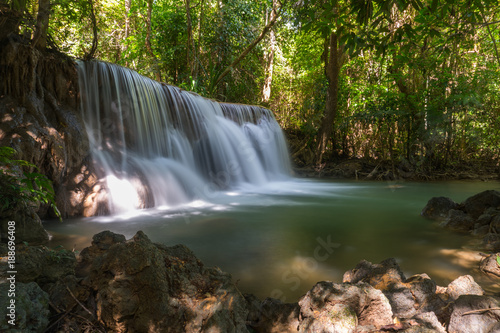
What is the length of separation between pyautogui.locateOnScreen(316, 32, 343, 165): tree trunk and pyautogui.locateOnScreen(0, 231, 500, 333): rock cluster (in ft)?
32.8

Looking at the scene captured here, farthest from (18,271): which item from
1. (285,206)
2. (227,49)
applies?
(227,49)

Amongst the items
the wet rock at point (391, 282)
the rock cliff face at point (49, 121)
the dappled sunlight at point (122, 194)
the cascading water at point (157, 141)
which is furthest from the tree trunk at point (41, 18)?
the wet rock at point (391, 282)

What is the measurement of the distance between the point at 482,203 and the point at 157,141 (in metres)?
5.61

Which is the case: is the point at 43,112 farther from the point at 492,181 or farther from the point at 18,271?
the point at 492,181

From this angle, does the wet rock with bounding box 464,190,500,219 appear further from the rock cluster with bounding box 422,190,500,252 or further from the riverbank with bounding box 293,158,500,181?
the riverbank with bounding box 293,158,500,181

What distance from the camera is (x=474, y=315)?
58.5 inches

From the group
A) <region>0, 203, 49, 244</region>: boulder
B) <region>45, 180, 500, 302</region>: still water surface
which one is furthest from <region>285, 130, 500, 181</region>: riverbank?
<region>0, 203, 49, 244</region>: boulder

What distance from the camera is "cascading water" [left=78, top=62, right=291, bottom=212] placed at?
16.7 feet

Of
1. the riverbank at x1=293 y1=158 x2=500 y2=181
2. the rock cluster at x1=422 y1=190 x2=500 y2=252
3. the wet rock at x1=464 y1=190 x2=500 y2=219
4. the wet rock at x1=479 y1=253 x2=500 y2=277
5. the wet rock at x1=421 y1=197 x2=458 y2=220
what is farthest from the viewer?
the riverbank at x1=293 y1=158 x2=500 y2=181

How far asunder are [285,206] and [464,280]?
3.75 metres

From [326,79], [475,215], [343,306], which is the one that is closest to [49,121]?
[343,306]

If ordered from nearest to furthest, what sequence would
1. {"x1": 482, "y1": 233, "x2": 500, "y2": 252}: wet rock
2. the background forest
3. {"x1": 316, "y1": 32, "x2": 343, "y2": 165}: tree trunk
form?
{"x1": 482, "y1": 233, "x2": 500, "y2": 252}: wet rock
the background forest
{"x1": 316, "y1": 32, "x2": 343, "y2": 165}: tree trunk

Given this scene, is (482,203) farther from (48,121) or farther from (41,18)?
(41,18)

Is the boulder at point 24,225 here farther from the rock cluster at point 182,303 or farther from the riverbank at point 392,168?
the riverbank at point 392,168
